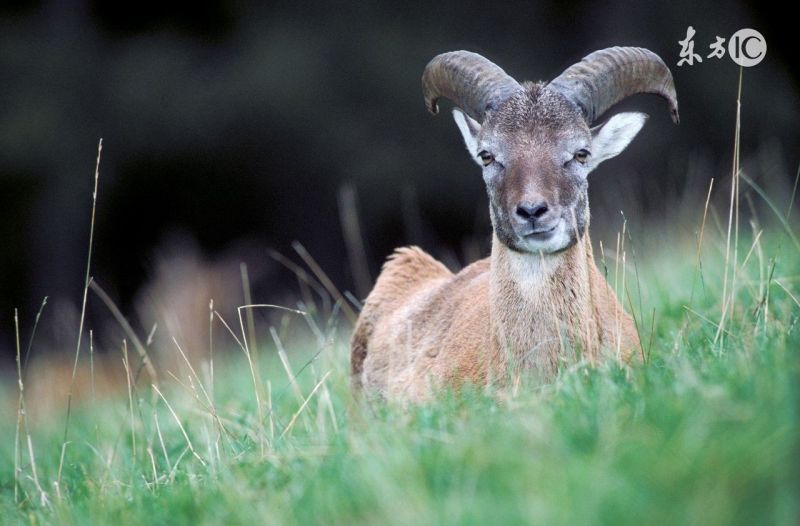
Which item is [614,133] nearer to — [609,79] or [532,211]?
[609,79]

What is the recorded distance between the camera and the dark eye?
268 inches

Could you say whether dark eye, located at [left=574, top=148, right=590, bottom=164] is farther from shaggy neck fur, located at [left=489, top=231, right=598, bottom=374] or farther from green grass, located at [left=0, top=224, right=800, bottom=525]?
green grass, located at [left=0, top=224, right=800, bottom=525]

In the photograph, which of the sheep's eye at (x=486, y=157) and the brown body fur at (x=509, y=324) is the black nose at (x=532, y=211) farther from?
the sheep's eye at (x=486, y=157)

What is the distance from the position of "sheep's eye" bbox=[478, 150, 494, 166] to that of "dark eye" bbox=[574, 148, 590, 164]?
498 mm

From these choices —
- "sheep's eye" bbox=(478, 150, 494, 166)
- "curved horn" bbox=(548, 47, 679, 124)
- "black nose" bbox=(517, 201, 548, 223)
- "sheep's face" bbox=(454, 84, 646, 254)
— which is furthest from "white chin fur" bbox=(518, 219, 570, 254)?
"curved horn" bbox=(548, 47, 679, 124)

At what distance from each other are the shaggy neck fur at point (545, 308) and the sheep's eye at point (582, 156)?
0.47 meters

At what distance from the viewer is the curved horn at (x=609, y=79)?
22.8 feet

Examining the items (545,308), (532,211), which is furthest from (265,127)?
(532,211)

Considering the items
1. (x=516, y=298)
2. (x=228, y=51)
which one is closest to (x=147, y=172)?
(x=228, y=51)

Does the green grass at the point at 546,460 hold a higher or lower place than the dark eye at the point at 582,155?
lower

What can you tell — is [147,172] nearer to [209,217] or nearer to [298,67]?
[209,217]

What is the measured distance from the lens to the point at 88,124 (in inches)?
997

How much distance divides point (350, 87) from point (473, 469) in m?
22.9

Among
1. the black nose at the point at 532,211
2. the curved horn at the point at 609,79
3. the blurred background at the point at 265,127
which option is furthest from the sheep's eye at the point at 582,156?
the blurred background at the point at 265,127
